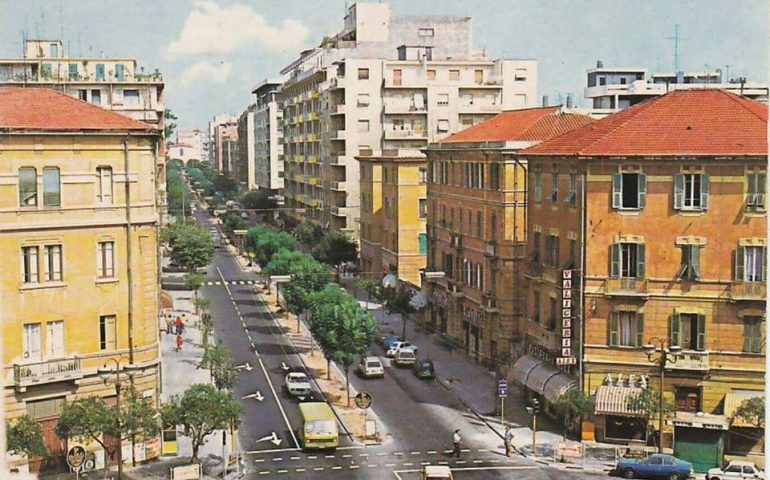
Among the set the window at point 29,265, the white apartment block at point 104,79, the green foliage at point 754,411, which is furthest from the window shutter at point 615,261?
the white apartment block at point 104,79

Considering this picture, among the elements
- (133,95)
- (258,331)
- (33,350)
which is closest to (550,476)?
(33,350)

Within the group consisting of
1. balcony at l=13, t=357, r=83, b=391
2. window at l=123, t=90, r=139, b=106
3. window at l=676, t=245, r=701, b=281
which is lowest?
balcony at l=13, t=357, r=83, b=391

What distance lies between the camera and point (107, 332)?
20875 mm

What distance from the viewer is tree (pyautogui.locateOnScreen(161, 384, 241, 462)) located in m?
19.9

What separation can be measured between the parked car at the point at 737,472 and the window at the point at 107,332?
11594mm

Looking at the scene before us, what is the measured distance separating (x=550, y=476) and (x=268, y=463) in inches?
217

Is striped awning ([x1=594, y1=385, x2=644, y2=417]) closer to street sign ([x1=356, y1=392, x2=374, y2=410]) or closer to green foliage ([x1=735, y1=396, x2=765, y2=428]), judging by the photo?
green foliage ([x1=735, y1=396, x2=765, y2=428])

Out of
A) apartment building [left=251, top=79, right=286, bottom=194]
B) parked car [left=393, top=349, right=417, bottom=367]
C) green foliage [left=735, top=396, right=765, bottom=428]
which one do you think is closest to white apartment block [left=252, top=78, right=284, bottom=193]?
apartment building [left=251, top=79, right=286, bottom=194]

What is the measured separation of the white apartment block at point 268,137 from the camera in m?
67.3

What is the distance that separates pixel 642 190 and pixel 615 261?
5.27 feet

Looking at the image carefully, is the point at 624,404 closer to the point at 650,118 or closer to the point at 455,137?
the point at 650,118

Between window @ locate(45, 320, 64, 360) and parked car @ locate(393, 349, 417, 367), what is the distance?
12058mm

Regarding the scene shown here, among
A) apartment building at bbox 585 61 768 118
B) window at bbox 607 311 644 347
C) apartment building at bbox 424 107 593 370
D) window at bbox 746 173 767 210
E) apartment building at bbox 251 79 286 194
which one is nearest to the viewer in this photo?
window at bbox 746 173 767 210

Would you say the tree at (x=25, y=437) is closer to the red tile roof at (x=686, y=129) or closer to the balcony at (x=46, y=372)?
the balcony at (x=46, y=372)
